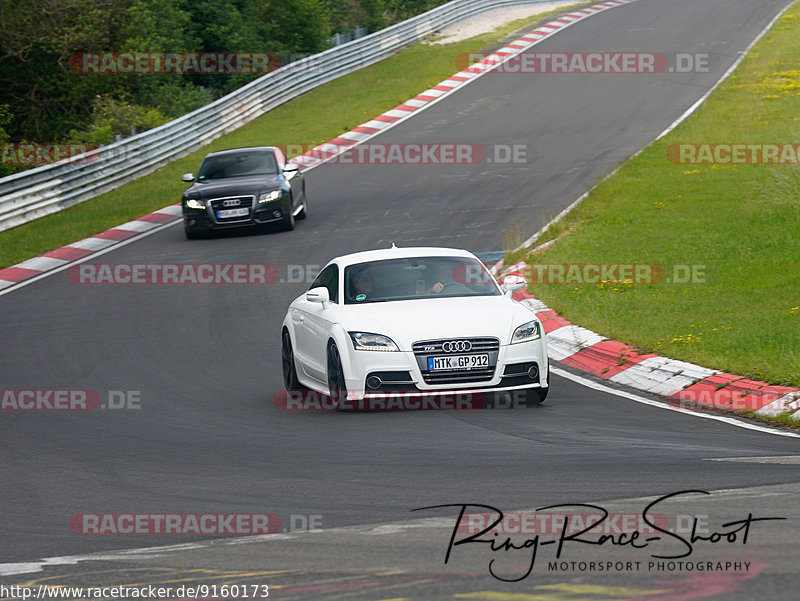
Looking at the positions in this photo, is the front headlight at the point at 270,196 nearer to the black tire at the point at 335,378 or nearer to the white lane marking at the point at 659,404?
the white lane marking at the point at 659,404

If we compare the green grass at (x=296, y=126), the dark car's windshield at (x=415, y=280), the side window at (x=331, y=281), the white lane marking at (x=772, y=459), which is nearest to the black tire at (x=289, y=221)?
the green grass at (x=296, y=126)

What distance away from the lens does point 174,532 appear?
21.7ft

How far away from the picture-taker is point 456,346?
409 inches

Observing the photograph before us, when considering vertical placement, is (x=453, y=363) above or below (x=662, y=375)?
above

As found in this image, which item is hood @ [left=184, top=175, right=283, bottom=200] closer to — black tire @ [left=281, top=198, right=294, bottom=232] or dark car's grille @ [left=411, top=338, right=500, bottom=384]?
black tire @ [left=281, top=198, right=294, bottom=232]

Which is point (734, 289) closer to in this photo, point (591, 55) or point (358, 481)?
point (358, 481)

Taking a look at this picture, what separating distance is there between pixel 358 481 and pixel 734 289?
29.1 ft

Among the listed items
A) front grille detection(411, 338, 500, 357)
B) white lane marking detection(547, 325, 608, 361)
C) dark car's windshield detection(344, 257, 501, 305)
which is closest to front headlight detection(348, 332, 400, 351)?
front grille detection(411, 338, 500, 357)

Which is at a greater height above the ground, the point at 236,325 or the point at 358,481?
the point at 358,481

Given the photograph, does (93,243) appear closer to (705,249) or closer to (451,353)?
(705,249)

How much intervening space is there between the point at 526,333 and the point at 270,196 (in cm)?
1343

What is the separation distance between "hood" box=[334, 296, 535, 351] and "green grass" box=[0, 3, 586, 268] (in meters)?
13.0

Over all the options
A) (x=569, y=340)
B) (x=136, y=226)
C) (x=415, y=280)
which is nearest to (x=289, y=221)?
(x=136, y=226)

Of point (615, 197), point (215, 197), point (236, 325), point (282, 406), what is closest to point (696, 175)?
point (615, 197)
